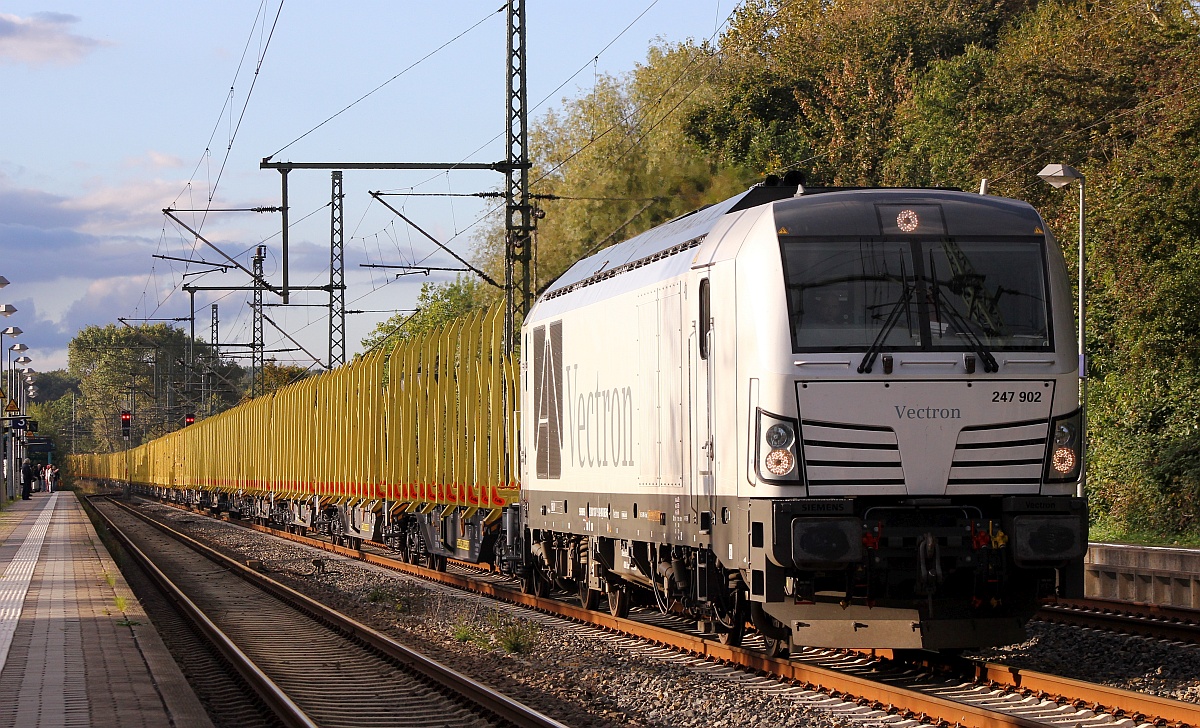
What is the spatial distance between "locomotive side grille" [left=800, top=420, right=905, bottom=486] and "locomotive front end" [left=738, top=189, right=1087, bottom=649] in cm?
1

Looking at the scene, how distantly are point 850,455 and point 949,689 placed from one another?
2.01m

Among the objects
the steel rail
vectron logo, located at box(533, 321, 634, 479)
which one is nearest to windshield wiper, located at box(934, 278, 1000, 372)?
vectron logo, located at box(533, 321, 634, 479)

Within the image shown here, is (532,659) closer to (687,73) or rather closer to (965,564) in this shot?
(965,564)

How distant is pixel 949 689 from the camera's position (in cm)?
1104

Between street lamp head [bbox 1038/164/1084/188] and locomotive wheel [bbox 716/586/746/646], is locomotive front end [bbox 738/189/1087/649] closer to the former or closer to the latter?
locomotive wheel [bbox 716/586/746/646]

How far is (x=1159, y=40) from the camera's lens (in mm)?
35938

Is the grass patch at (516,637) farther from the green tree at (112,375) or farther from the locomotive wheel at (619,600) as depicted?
the green tree at (112,375)

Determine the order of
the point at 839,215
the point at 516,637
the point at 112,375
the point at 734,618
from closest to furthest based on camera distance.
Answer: the point at 839,215, the point at 734,618, the point at 516,637, the point at 112,375

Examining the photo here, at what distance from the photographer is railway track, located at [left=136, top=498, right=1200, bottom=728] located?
9.34m

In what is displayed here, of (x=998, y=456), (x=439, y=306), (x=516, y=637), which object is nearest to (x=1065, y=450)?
(x=998, y=456)

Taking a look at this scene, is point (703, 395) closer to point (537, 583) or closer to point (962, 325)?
point (962, 325)

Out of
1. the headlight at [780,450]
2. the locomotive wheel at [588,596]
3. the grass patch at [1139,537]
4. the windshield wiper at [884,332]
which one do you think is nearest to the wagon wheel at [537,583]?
the locomotive wheel at [588,596]

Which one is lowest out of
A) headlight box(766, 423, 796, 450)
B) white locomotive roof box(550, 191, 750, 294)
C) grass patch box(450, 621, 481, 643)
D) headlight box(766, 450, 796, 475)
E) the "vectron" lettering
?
grass patch box(450, 621, 481, 643)

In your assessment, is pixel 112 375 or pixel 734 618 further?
pixel 112 375
